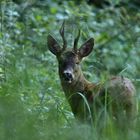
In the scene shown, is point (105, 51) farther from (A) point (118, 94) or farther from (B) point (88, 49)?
(A) point (118, 94)

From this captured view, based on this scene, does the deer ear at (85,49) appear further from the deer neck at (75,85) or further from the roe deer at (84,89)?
the deer neck at (75,85)

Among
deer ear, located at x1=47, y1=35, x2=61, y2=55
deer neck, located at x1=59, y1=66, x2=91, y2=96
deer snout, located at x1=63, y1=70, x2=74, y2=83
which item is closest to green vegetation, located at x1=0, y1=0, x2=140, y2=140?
deer neck, located at x1=59, y1=66, x2=91, y2=96

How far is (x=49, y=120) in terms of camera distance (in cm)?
715

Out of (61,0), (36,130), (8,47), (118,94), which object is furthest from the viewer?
(61,0)

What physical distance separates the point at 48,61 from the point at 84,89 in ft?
8.48

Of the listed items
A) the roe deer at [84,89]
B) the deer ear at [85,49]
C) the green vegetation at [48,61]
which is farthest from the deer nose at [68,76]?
the deer ear at [85,49]

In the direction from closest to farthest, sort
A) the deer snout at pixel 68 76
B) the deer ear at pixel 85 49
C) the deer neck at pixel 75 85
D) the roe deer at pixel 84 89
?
1. the roe deer at pixel 84 89
2. the deer snout at pixel 68 76
3. the deer neck at pixel 75 85
4. the deer ear at pixel 85 49

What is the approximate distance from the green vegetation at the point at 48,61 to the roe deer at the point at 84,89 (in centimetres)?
16

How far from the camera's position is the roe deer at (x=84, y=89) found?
8156 millimetres

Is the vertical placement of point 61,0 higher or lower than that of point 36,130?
higher

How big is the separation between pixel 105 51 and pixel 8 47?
3.75m

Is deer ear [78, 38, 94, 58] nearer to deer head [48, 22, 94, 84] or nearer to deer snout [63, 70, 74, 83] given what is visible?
deer head [48, 22, 94, 84]

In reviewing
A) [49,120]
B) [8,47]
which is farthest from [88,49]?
[49,120]

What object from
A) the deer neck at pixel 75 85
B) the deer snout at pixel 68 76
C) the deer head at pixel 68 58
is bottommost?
the deer neck at pixel 75 85
